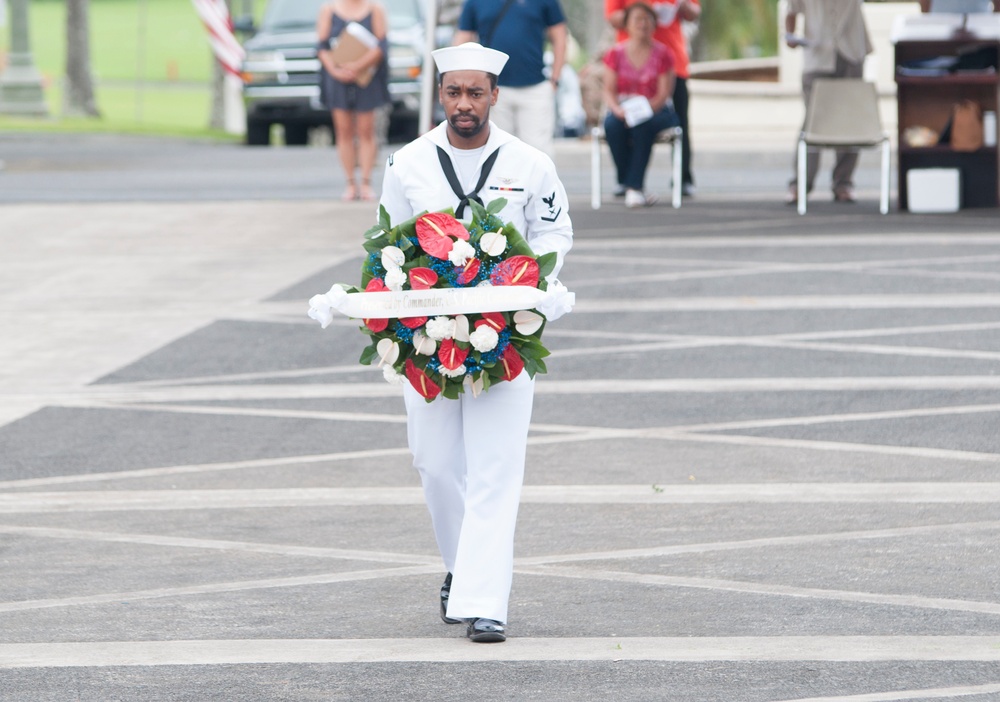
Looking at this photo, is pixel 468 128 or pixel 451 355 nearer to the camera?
pixel 451 355

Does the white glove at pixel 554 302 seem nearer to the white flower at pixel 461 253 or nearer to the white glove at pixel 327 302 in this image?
the white flower at pixel 461 253

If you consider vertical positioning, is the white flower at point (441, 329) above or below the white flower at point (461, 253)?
below

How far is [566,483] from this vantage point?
838cm

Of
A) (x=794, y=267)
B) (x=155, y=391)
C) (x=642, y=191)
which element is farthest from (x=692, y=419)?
(x=642, y=191)

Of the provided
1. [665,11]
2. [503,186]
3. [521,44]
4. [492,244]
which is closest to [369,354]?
[492,244]

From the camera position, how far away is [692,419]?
9.55m

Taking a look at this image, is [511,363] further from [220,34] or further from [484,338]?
[220,34]

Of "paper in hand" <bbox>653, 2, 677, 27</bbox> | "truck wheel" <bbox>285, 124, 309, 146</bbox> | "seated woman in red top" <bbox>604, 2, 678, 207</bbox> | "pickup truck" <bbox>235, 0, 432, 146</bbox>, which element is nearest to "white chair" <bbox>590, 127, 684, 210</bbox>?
"seated woman in red top" <bbox>604, 2, 678, 207</bbox>

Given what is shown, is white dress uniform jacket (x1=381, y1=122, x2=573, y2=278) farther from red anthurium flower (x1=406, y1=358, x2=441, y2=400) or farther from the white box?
the white box

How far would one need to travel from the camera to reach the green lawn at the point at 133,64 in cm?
4750

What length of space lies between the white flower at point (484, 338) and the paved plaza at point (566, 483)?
3.00 feet

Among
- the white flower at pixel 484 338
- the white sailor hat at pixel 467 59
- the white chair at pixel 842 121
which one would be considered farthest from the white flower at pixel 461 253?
the white chair at pixel 842 121

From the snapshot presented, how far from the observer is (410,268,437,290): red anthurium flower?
606cm

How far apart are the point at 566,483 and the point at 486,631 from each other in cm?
236
